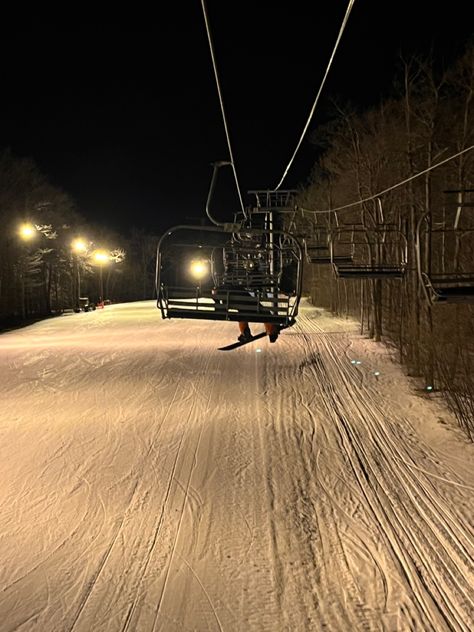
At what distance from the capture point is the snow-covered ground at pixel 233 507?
415 centimetres

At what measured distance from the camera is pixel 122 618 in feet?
13.1

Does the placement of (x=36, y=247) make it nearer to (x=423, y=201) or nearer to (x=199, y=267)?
(x=199, y=267)

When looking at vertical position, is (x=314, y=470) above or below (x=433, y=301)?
below

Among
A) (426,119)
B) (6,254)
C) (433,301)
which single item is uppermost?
(426,119)

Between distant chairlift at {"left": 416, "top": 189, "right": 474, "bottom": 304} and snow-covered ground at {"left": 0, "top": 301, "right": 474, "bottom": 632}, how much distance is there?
2469 mm

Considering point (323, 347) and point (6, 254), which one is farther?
point (6, 254)

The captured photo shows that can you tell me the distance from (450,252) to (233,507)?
12.5 m

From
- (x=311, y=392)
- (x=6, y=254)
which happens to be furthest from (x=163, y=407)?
(x=6, y=254)

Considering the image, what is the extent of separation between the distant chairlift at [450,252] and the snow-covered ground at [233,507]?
2469 millimetres

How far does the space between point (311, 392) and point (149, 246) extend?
249 ft

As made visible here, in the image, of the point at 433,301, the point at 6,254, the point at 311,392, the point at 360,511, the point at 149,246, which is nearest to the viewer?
the point at 433,301

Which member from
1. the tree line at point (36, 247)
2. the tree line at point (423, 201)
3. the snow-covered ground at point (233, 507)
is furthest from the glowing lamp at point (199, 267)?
the tree line at point (36, 247)

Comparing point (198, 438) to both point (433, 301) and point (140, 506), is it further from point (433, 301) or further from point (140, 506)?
point (433, 301)

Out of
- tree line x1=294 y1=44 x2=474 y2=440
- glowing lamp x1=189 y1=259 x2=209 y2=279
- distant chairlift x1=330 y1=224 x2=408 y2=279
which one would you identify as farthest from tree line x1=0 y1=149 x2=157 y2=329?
distant chairlift x1=330 y1=224 x2=408 y2=279
